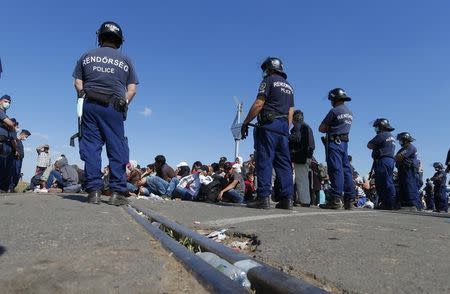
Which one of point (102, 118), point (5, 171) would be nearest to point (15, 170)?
point (5, 171)

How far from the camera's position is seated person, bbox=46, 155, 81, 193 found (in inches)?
482

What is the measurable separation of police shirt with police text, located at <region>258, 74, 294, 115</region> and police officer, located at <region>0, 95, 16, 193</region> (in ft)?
17.3

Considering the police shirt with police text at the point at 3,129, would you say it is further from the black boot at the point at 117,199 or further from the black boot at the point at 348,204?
the black boot at the point at 348,204

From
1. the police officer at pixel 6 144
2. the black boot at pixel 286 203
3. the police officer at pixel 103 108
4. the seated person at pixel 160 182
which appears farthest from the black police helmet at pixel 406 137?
the police officer at pixel 6 144

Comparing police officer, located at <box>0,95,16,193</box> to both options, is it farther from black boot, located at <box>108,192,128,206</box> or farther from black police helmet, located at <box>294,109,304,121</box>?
black police helmet, located at <box>294,109,304,121</box>

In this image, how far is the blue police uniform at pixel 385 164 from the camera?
886 cm

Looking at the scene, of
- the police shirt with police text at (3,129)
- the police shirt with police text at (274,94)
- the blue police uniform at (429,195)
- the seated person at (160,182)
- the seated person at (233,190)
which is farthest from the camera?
→ the blue police uniform at (429,195)

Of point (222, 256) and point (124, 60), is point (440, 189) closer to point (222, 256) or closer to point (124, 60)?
point (124, 60)

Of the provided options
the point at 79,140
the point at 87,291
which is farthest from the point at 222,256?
the point at 79,140

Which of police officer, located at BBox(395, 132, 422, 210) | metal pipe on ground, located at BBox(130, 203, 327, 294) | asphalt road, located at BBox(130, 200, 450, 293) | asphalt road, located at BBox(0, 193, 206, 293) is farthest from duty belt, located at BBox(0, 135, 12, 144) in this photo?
police officer, located at BBox(395, 132, 422, 210)

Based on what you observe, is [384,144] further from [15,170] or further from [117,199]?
[15,170]

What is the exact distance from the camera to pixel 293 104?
6.02m

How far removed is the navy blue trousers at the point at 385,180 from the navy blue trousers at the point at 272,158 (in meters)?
3.82

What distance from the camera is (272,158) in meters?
5.66
